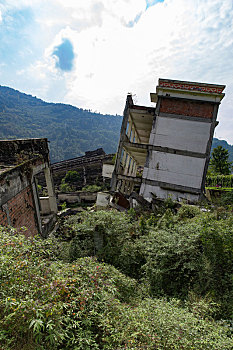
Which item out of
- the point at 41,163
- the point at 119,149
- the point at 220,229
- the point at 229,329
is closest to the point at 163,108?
the point at 119,149

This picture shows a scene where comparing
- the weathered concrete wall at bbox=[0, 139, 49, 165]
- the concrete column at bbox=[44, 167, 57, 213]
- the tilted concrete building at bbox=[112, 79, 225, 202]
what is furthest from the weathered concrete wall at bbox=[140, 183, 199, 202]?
the weathered concrete wall at bbox=[0, 139, 49, 165]

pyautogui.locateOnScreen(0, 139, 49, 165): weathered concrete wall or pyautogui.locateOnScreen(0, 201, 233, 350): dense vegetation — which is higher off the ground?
pyautogui.locateOnScreen(0, 139, 49, 165): weathered concrete wall

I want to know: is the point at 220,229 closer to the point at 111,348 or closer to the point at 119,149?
the point at 111,348

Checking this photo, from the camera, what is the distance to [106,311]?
2662mm

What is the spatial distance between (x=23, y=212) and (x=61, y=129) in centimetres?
13222

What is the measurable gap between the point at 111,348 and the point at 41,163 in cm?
684

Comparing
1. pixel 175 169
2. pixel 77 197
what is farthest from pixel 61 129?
pixel 175 169

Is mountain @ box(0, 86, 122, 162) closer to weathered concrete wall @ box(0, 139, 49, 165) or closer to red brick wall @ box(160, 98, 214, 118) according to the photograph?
red brick wall @ box(160, 98, 214, 118)

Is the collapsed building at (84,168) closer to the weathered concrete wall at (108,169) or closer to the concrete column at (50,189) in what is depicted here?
the weathered concrete wall at (108,169)

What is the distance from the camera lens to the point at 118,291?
3594 millimetres

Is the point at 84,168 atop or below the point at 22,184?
below

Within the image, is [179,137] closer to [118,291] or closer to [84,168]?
[118,291]

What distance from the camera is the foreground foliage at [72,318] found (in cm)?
203

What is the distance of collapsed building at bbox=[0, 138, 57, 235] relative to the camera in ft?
15.9
